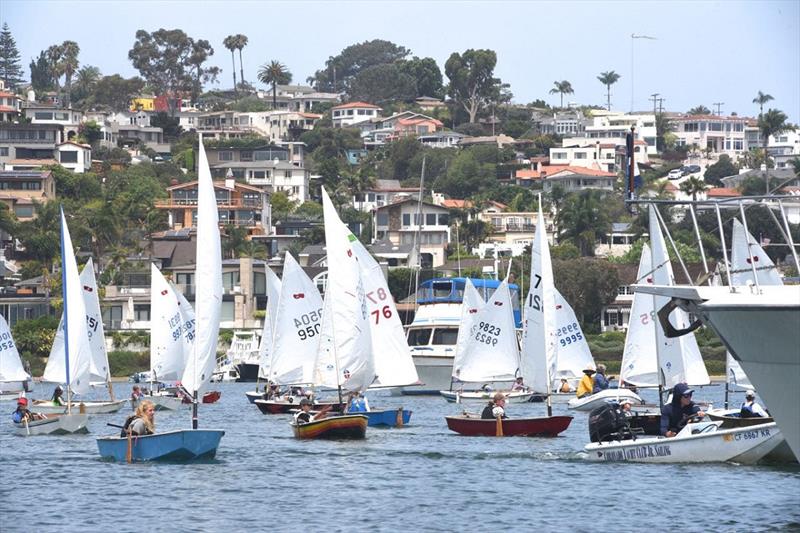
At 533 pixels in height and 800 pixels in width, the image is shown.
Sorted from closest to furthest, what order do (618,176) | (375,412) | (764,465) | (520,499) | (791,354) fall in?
1. (791,354)
2. (520,499)
3. (764,465)
4. (375,412)
5. (618,176)

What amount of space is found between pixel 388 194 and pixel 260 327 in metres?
53.6

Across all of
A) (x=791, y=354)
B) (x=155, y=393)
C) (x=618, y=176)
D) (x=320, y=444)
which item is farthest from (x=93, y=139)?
(x=791, y=354)

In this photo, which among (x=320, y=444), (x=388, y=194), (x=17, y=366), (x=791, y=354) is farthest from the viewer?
(x=388, y=194)

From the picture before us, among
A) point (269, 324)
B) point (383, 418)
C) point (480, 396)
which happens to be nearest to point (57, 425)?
point (383, 418)

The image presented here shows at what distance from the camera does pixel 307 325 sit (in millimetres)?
63375

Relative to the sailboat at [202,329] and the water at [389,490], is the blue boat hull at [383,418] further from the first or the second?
the sailboat at [202,329]

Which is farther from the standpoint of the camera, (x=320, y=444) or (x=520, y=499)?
(x=320, y=444)

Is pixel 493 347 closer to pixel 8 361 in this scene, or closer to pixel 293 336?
pixel 293 336

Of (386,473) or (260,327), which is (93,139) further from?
(386,473)

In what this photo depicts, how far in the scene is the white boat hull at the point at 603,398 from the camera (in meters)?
54.4

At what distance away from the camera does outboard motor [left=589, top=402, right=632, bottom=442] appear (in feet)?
128

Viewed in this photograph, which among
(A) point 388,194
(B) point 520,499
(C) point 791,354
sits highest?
(A) point 388,194

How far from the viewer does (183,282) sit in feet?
419

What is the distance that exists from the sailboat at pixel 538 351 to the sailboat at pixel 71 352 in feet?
41.3
